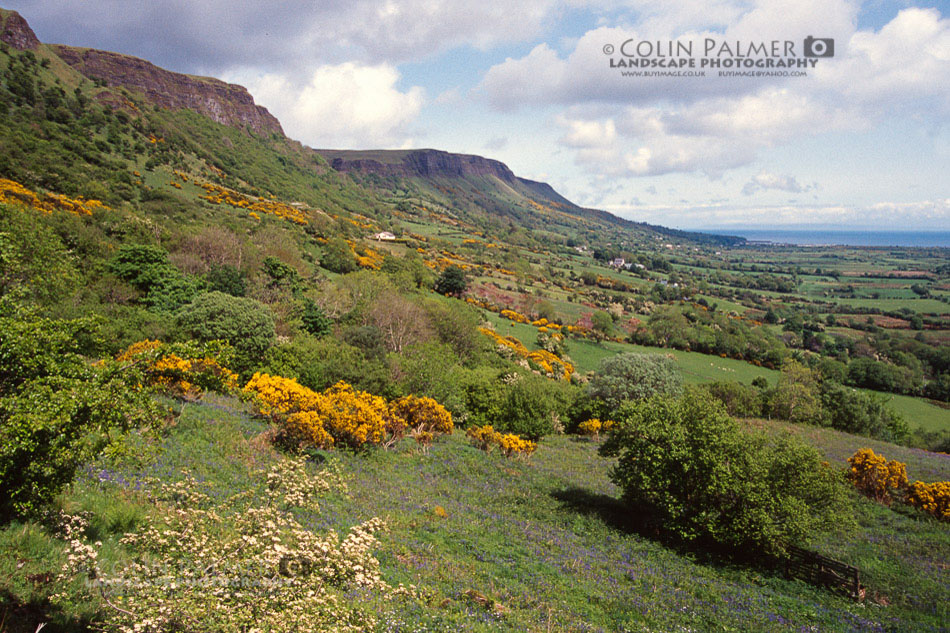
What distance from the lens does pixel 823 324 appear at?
140250mm

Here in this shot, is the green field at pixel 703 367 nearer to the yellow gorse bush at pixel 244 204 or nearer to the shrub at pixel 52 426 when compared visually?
the yellow gorse bush at pixel 244 204

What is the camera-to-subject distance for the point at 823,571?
15.0 metres

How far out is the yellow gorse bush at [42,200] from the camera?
43566mm

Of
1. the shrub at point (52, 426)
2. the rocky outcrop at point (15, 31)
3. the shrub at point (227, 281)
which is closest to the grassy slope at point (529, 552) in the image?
the shrub at point (52, 426)

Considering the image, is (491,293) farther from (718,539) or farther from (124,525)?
(124,525)

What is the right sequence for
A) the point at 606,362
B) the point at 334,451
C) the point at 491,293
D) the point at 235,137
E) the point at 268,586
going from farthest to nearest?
the point at 235,137, the point at 491,293, the point at 606,362, the point at 334,451, the point at 268,586

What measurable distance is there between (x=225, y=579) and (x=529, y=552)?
1033cm

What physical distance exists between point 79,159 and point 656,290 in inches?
6187

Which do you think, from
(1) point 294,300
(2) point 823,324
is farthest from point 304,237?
(2) point 823,324

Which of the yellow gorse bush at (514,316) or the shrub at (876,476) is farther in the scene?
the yellow gorse bush at (514,316)

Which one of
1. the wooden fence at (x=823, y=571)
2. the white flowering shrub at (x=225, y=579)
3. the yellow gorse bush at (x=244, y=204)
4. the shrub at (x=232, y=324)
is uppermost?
the yellow gorse bush at (x=244, y=204)

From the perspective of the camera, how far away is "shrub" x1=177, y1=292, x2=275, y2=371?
98.2ft

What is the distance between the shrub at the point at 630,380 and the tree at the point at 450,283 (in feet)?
168

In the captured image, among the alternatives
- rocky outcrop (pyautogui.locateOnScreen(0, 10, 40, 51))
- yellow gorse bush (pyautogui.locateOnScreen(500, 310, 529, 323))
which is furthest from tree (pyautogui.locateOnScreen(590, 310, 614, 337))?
rocky outcrop (pyautogui.locateOnScreen(0, 10, 40, 51))
